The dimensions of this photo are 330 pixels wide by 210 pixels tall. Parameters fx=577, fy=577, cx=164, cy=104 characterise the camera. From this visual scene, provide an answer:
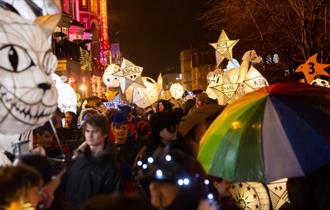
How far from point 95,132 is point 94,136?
4 cm

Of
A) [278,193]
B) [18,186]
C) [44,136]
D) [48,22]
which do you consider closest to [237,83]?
[278,193]

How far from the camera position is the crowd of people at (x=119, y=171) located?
3.11 metres

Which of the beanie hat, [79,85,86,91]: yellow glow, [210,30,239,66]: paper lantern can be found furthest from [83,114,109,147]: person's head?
[79,85,86,91]: yellow glow

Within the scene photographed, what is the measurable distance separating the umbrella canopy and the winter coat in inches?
35.3

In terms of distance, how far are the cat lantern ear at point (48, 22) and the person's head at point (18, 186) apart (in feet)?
4.36

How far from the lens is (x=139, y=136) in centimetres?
705

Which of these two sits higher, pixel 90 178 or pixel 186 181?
pixel 186 181

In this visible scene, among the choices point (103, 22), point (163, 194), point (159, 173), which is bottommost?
point (163, 194)

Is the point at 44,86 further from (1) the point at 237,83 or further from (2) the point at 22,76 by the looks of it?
(1) the point at 237,83

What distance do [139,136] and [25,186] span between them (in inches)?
156

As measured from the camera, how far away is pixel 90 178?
198 inches

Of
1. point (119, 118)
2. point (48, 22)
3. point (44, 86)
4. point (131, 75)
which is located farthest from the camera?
point (131, 75)

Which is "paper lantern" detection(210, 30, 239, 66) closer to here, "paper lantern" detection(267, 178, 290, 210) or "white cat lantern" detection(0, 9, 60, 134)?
"paper lantern" detection(267, 178, 290, 210)

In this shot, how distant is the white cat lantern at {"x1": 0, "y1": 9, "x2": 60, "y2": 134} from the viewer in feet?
12.6
